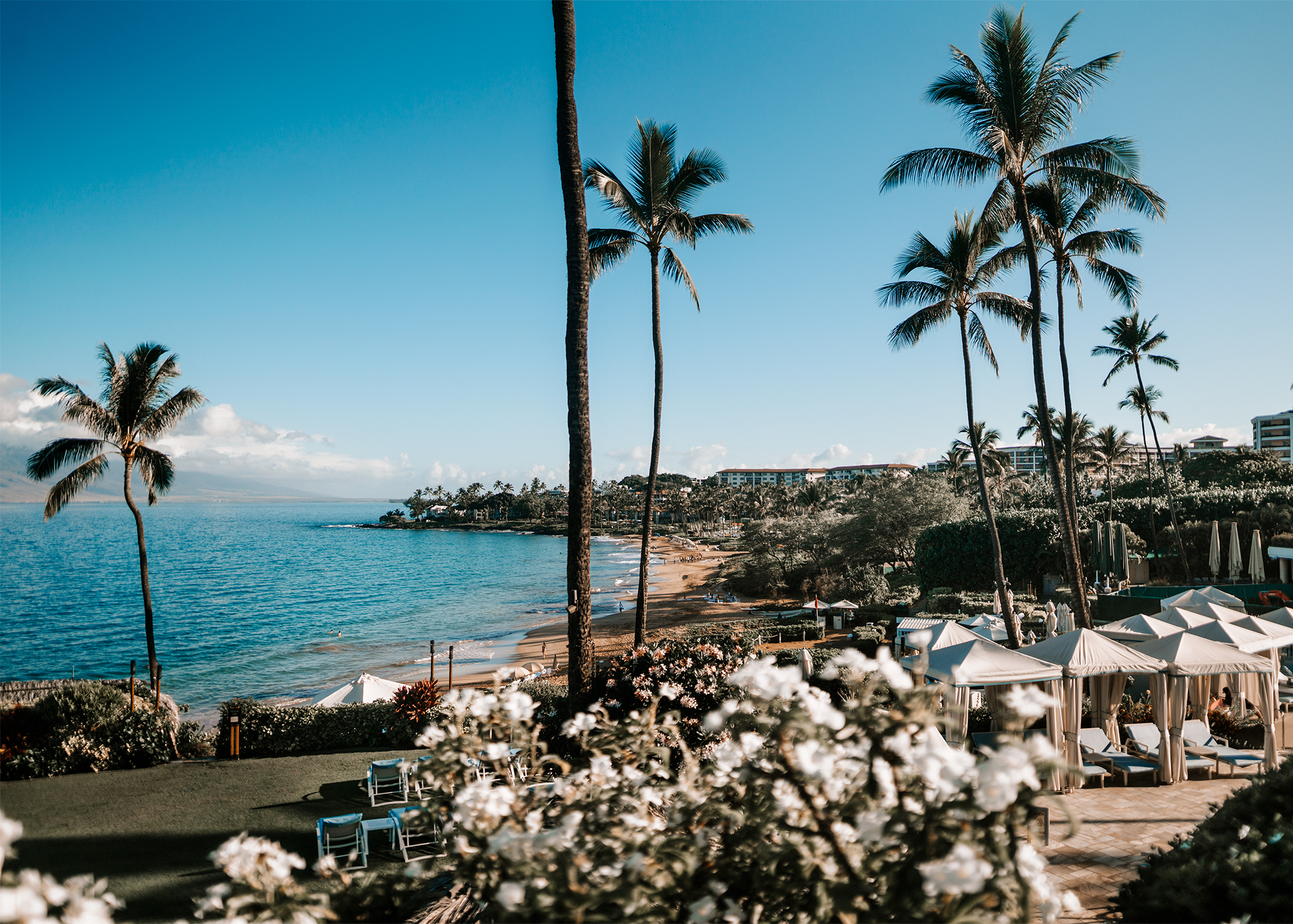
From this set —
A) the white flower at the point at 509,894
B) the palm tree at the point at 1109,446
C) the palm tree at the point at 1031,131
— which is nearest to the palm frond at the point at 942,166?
the palm tree at the point at 1031,131

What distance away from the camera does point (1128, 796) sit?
8758mm

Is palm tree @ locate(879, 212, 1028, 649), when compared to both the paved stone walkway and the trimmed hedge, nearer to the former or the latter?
the paved stone walkway

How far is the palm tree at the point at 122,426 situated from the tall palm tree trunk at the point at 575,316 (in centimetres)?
1118

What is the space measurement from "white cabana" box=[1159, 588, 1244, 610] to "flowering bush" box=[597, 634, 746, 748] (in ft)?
39.1

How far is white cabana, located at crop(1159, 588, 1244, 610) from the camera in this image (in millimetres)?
15117

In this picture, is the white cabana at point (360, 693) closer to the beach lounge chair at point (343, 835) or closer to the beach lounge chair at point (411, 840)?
the beach lounge chair at point (411, 840)

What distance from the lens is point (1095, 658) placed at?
30.7 ft

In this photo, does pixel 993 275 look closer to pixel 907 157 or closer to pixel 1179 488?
pixel 907 157

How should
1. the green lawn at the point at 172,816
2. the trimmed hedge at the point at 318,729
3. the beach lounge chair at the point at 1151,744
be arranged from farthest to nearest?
the trimmed hedge at the point at 318,729, the beach lounge chair at the point at 1151,744, the green lawn at the point at 172,816

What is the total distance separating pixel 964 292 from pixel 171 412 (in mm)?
19593

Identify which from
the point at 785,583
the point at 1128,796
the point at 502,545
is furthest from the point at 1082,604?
the point at 502,545

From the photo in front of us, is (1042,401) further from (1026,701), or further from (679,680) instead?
(1026,701)

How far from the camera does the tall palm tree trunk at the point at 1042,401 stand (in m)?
12.4

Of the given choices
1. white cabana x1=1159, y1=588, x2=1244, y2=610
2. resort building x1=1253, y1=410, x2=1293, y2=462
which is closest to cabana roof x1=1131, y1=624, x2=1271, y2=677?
white cabana x1=1159, y1=588, x2=1244, y2=610
